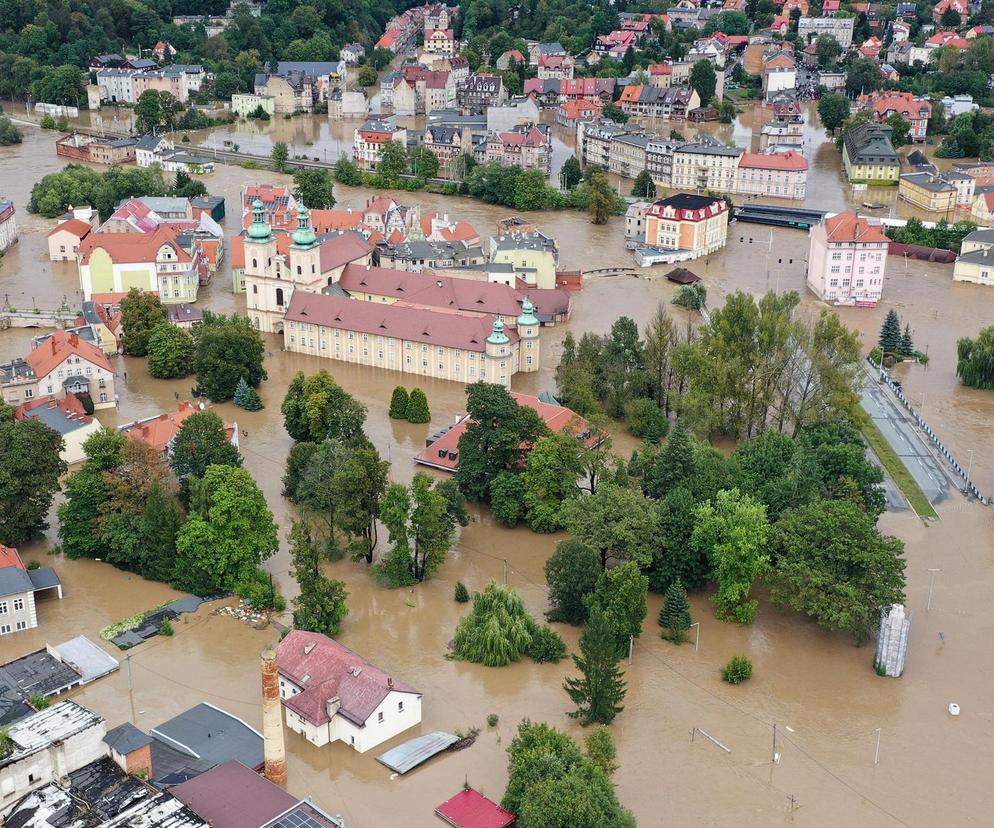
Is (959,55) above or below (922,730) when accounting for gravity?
above

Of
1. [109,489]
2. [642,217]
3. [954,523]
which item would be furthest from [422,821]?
[642,217]

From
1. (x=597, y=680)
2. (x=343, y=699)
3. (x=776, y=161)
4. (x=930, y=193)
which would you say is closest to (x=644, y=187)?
(x=776, y=161)

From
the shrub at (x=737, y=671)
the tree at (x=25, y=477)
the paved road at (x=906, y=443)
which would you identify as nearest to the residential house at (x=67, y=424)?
the tree at (x=25, y=477)

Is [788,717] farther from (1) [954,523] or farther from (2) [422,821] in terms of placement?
(1) [954,523]

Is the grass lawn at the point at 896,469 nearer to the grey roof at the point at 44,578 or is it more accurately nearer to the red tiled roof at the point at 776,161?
the grey roof at the point at 44,578

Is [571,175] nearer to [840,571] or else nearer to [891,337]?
[891,337]

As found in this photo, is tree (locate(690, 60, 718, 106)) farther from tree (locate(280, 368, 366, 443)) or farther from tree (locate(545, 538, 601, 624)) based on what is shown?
tree (locate(545, 538, 601, 624))
